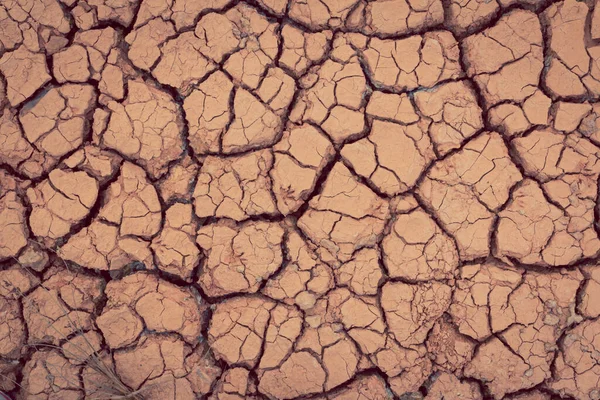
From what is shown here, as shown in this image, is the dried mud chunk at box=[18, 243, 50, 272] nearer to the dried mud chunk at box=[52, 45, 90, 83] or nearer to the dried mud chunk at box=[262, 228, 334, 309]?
the dried mud chunk at box=[52, 45, 90, 83]

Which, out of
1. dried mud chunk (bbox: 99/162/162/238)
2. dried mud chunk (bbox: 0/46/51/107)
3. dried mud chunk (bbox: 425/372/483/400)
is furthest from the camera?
dried mud chunk (bbox: 0/46/51/107)

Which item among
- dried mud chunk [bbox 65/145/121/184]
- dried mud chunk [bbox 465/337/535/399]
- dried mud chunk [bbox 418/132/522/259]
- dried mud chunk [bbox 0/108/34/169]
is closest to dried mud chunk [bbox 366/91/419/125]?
dried mud chunk [bbox 418/132/522/259]

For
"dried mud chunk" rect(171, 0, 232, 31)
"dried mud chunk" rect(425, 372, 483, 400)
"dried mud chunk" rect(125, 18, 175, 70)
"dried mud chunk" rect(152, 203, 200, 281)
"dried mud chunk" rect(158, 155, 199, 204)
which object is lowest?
"dried mud chunk" rect(425, 372, 483, 400)

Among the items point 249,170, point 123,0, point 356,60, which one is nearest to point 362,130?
point 356,60

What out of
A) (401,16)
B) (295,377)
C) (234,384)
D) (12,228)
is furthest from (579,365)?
(12,228)

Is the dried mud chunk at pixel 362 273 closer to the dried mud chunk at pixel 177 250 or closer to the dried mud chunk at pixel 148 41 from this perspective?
the dried mud chunk at pixel 177 250

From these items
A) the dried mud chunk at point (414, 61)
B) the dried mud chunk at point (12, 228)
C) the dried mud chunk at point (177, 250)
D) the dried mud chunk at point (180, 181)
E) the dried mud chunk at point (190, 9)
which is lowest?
the dried mud chunk at point (177, 250)

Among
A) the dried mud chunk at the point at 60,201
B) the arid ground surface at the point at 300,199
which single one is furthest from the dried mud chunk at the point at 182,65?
the dried mud chunk at the point at 60,201

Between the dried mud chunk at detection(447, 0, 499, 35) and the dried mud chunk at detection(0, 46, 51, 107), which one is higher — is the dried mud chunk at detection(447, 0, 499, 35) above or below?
above
